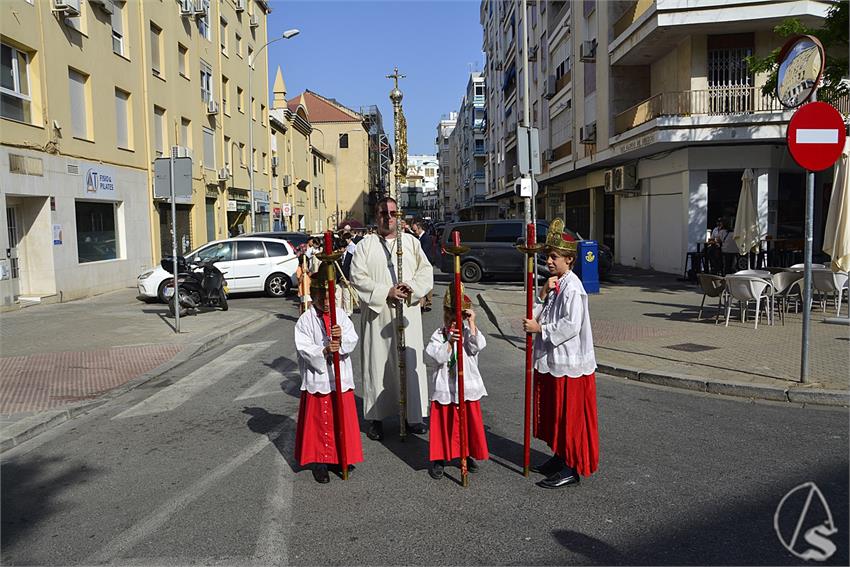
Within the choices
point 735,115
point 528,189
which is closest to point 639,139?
point 735,115

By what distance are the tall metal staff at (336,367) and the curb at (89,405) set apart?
10.5 feet

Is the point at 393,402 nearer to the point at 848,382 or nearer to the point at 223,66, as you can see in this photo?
the point at 848,382

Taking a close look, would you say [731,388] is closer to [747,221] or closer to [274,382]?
[274,382]

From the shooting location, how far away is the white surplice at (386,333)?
5355 mm

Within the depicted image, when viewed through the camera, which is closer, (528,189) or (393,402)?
(393,402)

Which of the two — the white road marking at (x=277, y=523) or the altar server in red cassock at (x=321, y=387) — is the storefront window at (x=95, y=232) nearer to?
the white road marking at (x=277, y=523)

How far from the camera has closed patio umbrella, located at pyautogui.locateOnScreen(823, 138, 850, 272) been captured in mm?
10273

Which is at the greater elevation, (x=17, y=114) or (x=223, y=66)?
(x=223, y=66)

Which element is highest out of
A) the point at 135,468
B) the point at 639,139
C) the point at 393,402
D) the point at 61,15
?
the point at 61,15

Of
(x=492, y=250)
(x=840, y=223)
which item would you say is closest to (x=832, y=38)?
(x=840, y=223)

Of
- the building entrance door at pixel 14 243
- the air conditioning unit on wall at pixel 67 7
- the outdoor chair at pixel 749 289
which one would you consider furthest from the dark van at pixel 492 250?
the air conditioning unit on wall at pixel 67 7

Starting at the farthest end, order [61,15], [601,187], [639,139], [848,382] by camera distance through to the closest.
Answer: [601,187] → [639,139] → [61,15] → [848,382]

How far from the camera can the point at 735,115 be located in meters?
18.2

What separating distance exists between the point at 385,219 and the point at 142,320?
9490 mm
